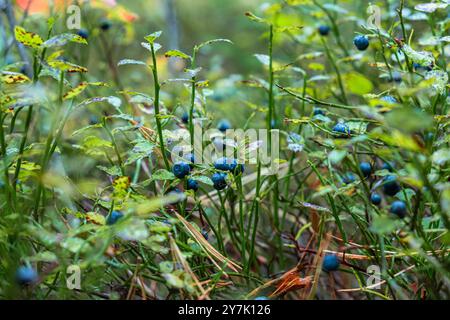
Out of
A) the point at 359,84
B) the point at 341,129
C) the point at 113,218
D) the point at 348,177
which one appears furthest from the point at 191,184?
the point at 359,84

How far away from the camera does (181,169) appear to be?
107 cm

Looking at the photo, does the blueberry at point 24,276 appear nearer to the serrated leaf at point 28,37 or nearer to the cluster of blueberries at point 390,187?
the serrated leaf at point 28,37

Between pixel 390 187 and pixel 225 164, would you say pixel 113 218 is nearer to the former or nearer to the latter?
pixel 225 164

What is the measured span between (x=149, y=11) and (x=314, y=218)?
267cm

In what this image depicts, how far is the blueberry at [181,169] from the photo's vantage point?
1073 millimetres

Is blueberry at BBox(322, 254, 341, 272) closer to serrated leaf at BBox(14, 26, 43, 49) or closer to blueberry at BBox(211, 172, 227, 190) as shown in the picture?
blueberry at BBox(211, 172, 227, 190)

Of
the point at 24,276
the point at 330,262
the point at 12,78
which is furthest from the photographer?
the point at 330,262

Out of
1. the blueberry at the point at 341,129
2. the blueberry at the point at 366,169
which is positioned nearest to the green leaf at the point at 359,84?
the blueberry at the point at 366,169

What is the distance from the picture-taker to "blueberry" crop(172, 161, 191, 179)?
1.07m

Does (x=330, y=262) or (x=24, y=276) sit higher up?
(x=24, y=276)

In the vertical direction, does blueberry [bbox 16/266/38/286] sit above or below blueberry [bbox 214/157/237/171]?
below

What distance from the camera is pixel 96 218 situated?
0.93 m

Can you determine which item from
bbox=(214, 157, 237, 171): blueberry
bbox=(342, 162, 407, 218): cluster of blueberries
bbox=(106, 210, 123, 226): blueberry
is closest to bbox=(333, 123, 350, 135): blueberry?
bbox=(342, 162, 407, 218): cluster of blueberries
